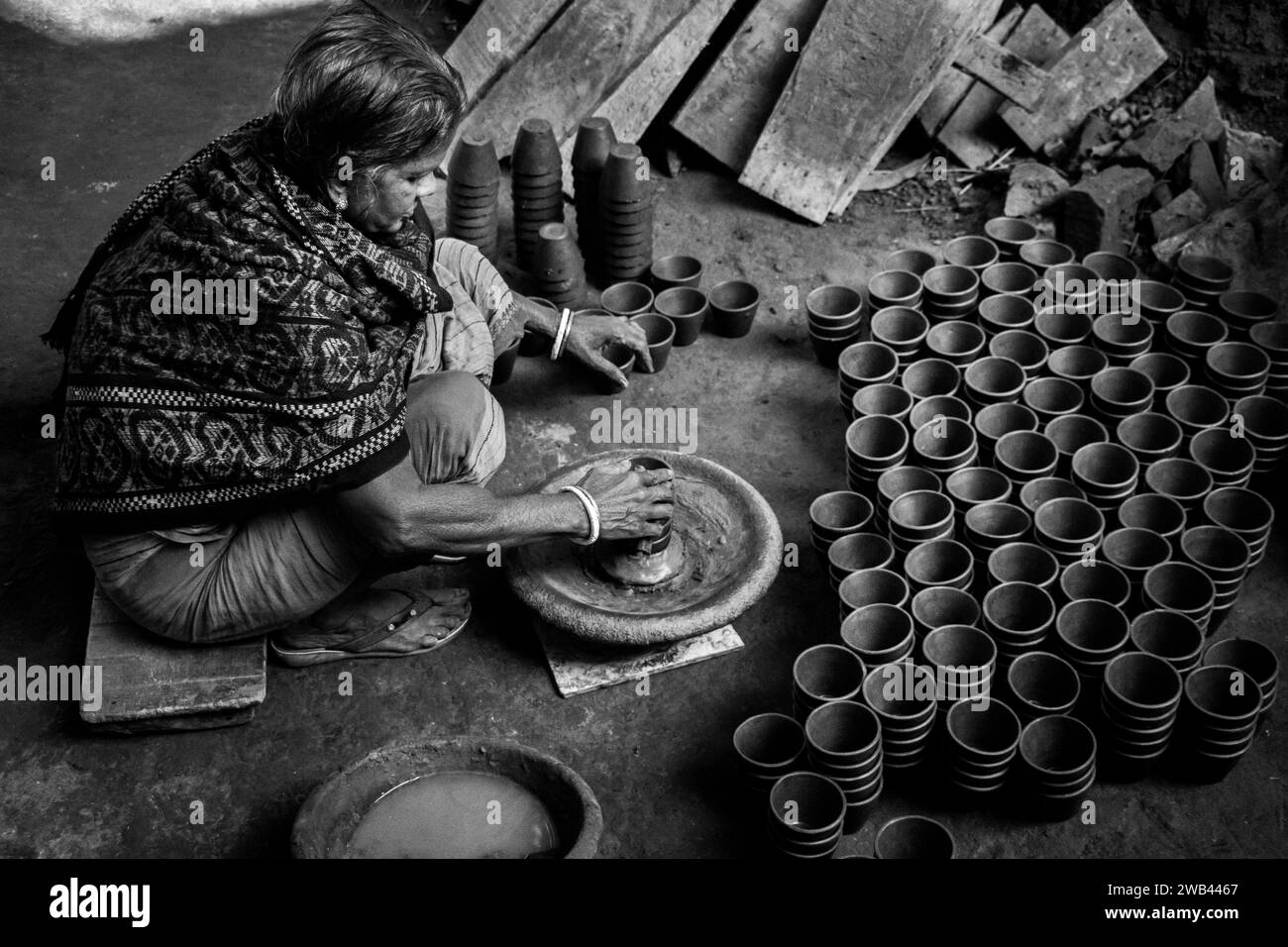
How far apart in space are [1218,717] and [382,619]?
7.18ft

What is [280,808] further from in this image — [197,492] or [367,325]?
[367,325]

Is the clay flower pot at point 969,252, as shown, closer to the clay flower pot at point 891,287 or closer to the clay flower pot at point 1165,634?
the clay flower pot at point 891,287

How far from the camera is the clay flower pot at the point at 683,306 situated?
4.71 metres

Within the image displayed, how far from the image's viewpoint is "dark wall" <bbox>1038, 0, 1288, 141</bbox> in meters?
5.38

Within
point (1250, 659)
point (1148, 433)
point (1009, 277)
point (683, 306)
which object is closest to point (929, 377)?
point (1009, 277)

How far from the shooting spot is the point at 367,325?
3.05 meters

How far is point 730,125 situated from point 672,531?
2.49 m

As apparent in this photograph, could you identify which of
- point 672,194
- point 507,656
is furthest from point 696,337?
point 507,656

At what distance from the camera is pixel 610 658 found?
139 inches

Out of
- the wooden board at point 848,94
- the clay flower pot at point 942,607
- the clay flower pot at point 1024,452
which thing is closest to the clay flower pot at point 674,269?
the wooden board at point 848,94

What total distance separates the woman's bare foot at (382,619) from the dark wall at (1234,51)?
4.09 meters

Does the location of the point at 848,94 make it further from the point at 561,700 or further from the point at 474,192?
the point at 561,700

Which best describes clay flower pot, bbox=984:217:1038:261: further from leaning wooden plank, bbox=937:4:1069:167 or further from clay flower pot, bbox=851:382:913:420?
clay flower pot, bbox=851:382:913:420

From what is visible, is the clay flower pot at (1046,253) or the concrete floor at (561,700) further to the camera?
the clay flower pot at (1046,253)
